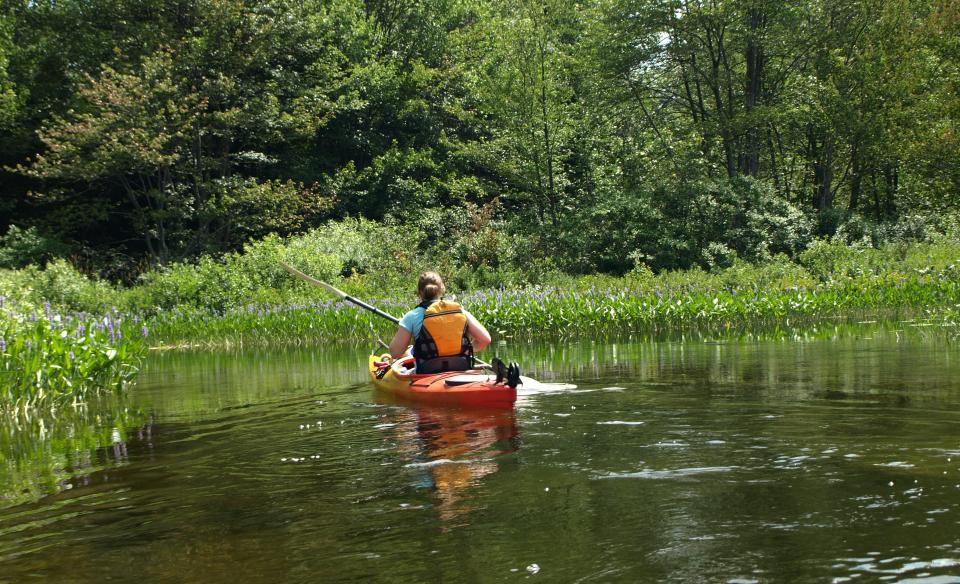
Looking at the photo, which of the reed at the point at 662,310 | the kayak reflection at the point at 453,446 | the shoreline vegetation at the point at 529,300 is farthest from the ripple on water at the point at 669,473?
the reed at the point at 662,310

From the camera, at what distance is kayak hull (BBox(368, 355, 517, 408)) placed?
8.23m

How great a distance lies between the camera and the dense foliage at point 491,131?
26891 millimetres

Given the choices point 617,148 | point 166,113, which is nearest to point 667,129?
point 617,148

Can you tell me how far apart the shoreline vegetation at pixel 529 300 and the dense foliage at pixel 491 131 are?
2153 mm

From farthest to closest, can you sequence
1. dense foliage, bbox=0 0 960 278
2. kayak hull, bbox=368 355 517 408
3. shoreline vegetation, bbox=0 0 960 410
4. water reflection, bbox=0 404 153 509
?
dense foliage, bbox=0 0 960 278, shoreline vegetation, bbox=0 0 960 410, kayak hull, bbox=368 355 517 408, water reflection, bbox=0 404 153 509

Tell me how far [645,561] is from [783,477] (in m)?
1.70

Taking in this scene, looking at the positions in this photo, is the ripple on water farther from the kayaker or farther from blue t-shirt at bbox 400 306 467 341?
blue t-shirt at bbox 400 306 467 341

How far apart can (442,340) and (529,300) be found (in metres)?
9.45

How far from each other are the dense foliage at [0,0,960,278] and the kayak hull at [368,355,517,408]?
16.6 metres

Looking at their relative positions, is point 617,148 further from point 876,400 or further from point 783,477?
point 783,477

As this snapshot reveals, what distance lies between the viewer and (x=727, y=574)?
3.51 metres

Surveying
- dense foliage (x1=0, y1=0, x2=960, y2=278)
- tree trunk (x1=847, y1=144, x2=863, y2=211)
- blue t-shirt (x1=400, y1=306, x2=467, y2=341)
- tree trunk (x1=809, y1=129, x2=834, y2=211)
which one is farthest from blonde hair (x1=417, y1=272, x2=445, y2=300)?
tree trunk (x1=847, y1=144, x2=863, y2=211)

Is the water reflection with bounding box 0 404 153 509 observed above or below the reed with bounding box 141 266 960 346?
below

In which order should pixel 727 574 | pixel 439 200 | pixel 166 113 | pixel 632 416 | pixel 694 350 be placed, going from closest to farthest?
pixel 727 574
pixel 632 416
pixel 694 350
pixel 166 113
pixel 439 200
